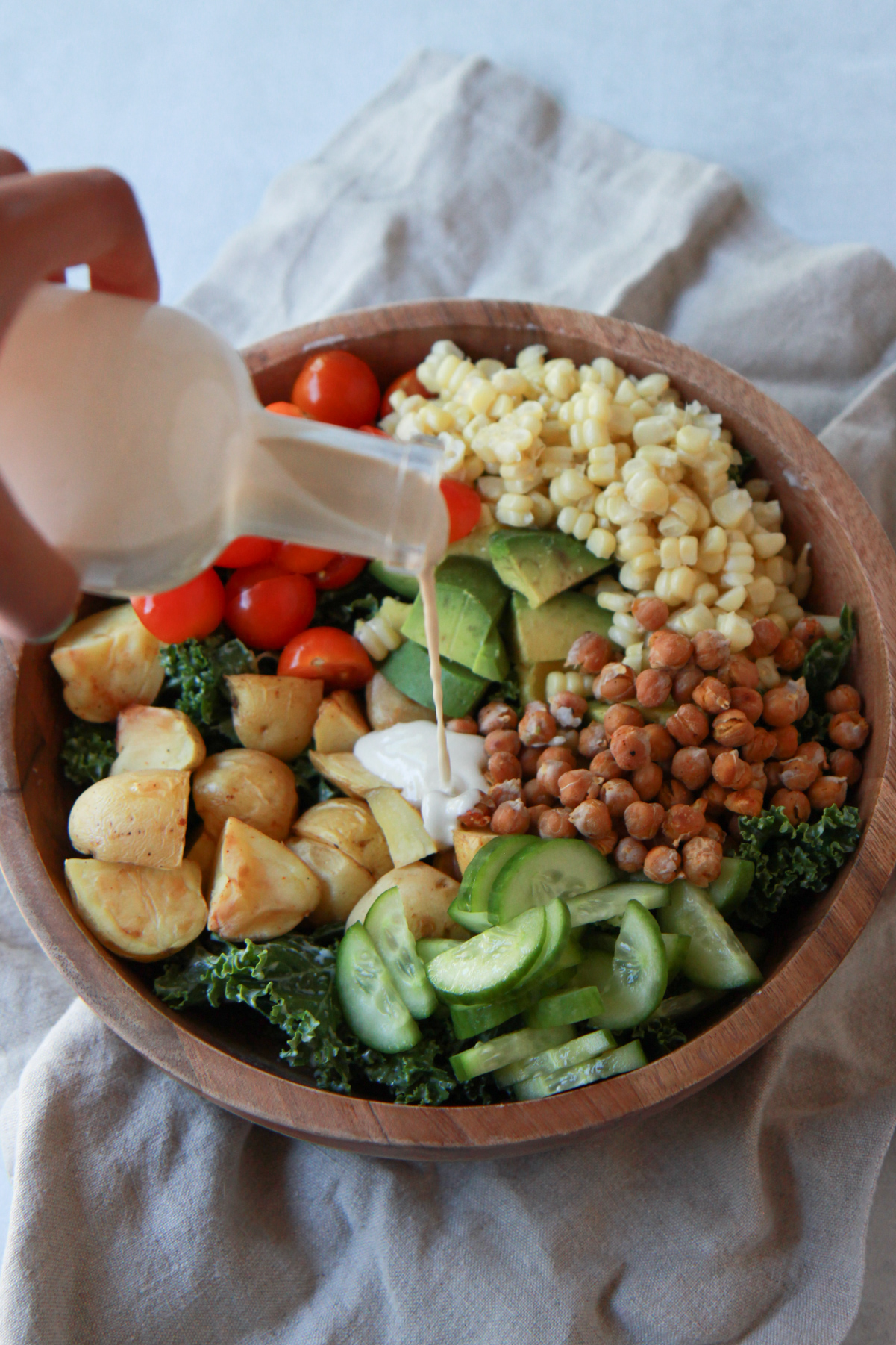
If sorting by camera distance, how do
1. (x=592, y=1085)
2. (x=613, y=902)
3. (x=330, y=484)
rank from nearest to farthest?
(x=330, y=484), (x=592, y=1085), (x=613, y=902)

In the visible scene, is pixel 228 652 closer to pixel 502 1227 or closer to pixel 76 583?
pixel 76 583

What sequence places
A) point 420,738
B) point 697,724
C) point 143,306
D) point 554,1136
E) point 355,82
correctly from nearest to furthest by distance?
point 143,306 → point 554,1136 → point 697,724 → point 420,738 → point 355,82

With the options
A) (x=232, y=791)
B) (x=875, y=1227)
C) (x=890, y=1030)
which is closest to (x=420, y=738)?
(x=232, y=791)

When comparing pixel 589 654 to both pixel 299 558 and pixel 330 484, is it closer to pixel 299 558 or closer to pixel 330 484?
pixel 299 558

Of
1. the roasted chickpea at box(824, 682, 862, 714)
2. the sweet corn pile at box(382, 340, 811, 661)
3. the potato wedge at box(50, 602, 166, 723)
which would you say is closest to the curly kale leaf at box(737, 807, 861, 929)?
the roasted chickpea at box(824, 682, 862, 714)

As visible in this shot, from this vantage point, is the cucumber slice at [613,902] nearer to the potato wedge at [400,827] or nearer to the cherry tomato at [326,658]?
the potato wedge at [400,827]

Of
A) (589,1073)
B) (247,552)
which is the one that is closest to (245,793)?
(247,552)
